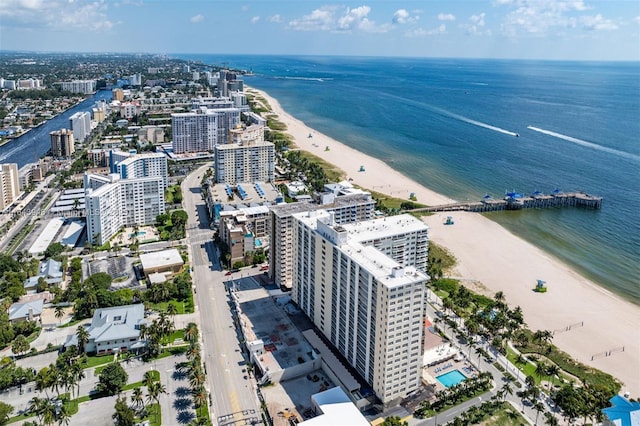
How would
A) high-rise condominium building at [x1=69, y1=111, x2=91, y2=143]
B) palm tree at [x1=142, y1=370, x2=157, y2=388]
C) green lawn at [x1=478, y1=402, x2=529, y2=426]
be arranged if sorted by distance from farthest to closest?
1. high-rise condominium building at [x1=69, y1=111, x2=91, y2=143]
2. palm tree at [x1=142, y1=370, x2=157, y2=388]
3. green lawn at [x1=478, y1=402, x2=529, y2=426]

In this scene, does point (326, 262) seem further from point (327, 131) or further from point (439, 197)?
point (327, 131)

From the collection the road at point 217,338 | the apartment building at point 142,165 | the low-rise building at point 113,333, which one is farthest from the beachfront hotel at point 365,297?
the apartment building at point 142,165

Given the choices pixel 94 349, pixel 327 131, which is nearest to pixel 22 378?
pixel 94 349

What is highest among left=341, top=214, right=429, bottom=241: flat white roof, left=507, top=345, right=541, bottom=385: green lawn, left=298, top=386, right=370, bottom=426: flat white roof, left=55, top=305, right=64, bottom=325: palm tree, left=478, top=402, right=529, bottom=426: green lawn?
left=341, top=214, right=429, bottom=241: flat white roof

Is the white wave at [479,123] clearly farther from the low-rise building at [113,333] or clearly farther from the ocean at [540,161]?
the low-rise building at [113,333]

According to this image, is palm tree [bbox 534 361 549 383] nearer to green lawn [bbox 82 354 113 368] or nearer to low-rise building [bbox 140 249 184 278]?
green lawn [bbox 82 354 113 368]

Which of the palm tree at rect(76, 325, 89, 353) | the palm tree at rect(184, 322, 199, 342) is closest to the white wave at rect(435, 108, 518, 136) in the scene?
the palm tree at rect(184, 322, 199, 342)

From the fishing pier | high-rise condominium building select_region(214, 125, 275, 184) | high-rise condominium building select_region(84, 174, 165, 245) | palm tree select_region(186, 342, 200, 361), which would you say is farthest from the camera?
high-rise condominium building select_region(214, 125, 275, 184)
